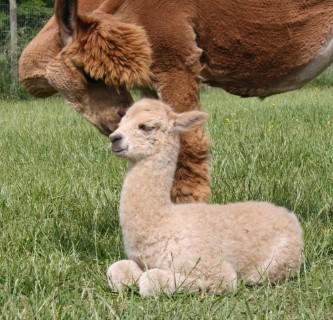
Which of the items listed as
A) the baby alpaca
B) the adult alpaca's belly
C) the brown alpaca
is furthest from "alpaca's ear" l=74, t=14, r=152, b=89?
the baby alpaca

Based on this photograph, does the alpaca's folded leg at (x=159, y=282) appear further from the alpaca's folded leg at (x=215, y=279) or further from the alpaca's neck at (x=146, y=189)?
the alpaca's neck at (x=146, y=189)

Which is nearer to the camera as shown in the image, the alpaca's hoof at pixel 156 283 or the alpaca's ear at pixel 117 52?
the alpaca's hoof at pixel 156 283

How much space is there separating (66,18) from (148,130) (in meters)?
1.13

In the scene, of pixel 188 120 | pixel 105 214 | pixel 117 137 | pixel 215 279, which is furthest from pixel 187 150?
pixel 215 279

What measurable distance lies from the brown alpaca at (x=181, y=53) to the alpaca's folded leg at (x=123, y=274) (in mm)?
832

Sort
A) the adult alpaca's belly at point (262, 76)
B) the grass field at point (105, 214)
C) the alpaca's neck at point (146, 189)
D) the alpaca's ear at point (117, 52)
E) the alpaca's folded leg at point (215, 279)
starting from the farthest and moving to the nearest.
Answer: the adult alpaca's belly at point (262, 76), the alpaca's ear at point (117, 52), the alpaca's neck at point (146, 189), the alpaca's folded leg at point (215, 279), the grass field at point (105, 214)

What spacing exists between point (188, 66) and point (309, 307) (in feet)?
4.88

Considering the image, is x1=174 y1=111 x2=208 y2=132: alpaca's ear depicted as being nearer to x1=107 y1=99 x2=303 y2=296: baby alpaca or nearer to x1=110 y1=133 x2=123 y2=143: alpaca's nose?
x1=107 y1=99 x2=303 y2=296: baby alpaca

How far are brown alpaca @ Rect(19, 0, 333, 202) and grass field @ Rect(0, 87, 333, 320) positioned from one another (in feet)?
1.90

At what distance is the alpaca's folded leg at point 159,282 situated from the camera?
9.19ft

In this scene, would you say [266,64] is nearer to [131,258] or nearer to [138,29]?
[138,29]

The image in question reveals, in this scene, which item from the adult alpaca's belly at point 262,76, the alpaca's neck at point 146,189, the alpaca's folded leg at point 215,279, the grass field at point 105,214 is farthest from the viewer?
the adult alpaca's belly at point 262,76

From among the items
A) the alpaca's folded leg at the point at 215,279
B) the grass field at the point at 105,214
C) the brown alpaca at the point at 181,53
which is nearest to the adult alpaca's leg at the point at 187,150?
the brown alpaca at the point at 181,53

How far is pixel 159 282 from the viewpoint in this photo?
9.27 ft
